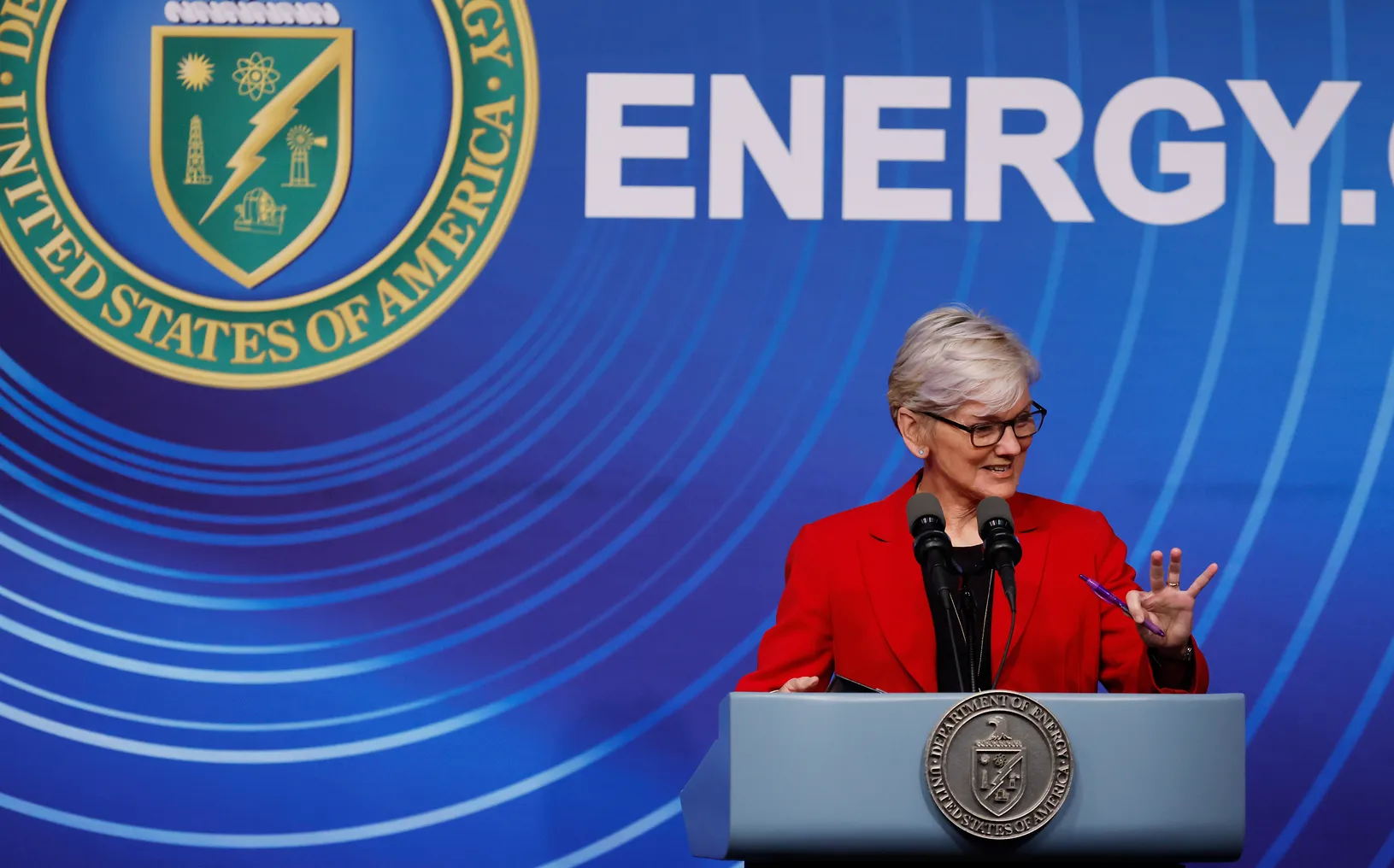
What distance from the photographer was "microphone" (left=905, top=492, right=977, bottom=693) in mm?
1689

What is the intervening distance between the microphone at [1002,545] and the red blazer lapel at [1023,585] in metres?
0.34

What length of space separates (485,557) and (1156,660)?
1803 millimetres

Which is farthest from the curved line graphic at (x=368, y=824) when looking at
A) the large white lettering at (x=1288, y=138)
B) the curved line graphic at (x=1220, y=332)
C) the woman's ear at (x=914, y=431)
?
the large white lettering at (x=1288, y=138)

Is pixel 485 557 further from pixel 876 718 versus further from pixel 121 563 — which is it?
pixel 876 718

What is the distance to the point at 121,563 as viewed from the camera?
338 cm

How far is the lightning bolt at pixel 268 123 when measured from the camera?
3.44 meters

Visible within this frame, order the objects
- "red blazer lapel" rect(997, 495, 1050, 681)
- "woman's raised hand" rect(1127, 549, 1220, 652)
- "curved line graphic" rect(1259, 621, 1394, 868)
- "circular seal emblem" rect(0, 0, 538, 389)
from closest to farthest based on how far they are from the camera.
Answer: "woman's raised hand" rect(1127, 549, 1220, 652) → "red blazer lapel" rect(997, 495, 1050, 681) → "curved line graphic" rect(1259, 621, 1394, 868) → "circular seal emblem" rect(0, 0, 538, 389)

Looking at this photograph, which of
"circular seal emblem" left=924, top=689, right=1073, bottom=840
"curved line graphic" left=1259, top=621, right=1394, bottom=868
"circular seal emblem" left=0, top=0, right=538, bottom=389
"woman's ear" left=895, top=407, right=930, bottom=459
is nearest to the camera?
"circular seal emblem" left=924, top=689, right=1073, bottom=840

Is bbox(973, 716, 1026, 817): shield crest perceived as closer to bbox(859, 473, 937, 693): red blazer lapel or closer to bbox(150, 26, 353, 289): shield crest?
bbox(859, 473, 937, 693): red blazer lapel

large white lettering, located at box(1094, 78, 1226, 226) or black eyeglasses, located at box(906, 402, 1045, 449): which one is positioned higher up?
large white lettering, located at box(1094, 78, 1226, 226)

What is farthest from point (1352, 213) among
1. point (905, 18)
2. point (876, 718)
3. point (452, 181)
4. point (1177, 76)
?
point (876, 718)

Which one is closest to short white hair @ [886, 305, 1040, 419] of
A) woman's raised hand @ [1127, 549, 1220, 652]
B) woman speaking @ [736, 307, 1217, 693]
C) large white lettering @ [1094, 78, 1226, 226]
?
woman speaking @ [736, 307, 1217, 693]

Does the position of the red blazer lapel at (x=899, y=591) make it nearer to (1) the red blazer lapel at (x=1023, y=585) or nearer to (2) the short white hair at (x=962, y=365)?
(1) the red blazer lapel at (x=1023, y=585)

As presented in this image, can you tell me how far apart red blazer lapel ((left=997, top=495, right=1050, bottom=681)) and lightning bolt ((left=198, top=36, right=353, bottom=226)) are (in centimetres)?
199
